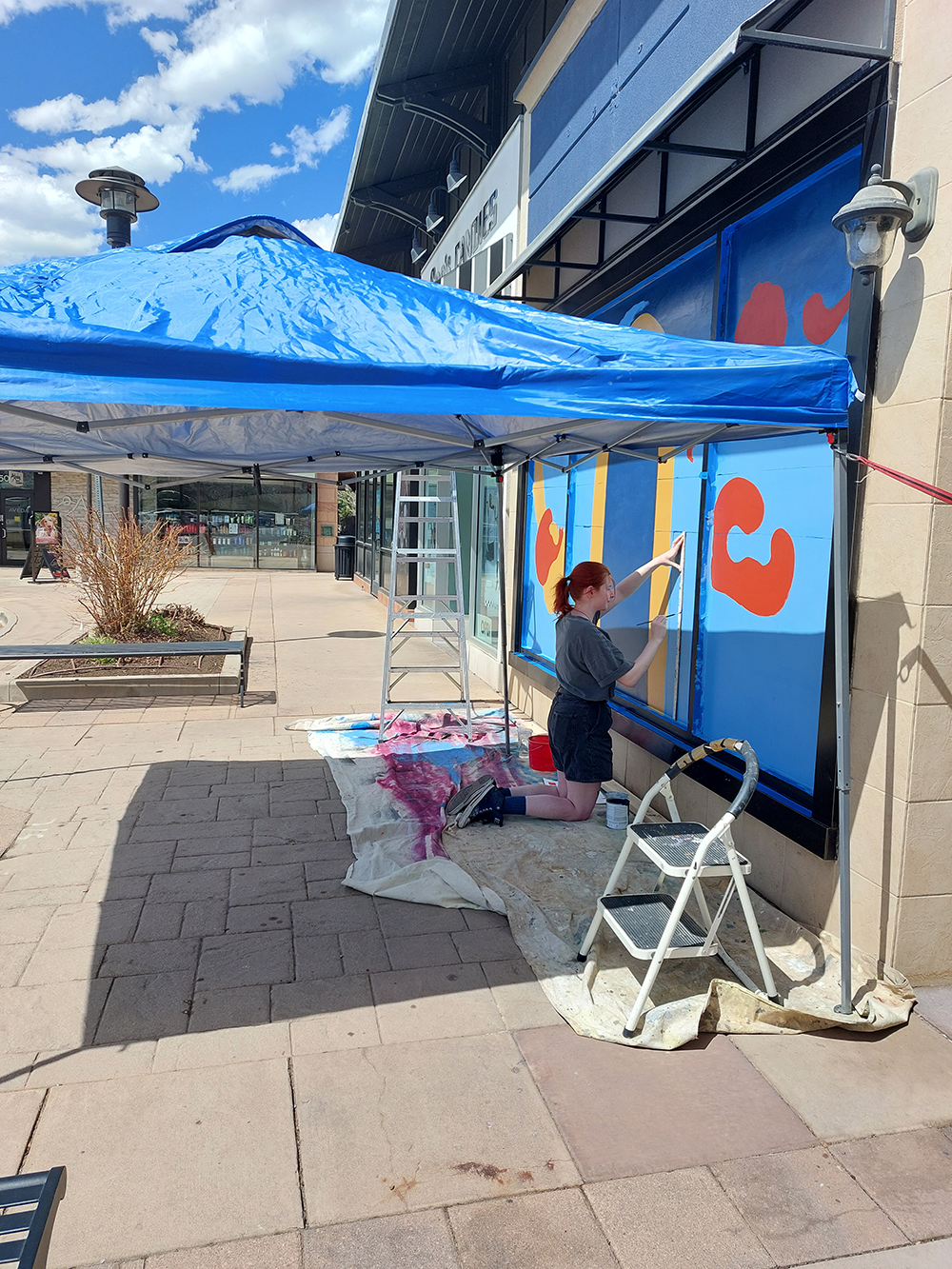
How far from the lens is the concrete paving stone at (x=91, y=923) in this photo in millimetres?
3520

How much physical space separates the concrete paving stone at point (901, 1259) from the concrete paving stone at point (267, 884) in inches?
99.3

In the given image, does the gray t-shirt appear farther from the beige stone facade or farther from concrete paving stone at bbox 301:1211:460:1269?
concrete paving stone at bbox 301:1211:460:1269

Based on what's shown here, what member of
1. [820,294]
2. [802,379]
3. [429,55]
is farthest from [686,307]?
[429,55]

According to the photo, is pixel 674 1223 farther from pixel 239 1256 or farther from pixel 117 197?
pixel 117 197

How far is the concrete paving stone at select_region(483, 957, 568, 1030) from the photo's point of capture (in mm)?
3096

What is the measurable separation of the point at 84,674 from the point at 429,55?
722 centimetres

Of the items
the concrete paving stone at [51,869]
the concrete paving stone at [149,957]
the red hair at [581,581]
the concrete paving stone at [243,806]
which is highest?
the red hair at [581,581]

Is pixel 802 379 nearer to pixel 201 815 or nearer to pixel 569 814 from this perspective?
pixel 569 814

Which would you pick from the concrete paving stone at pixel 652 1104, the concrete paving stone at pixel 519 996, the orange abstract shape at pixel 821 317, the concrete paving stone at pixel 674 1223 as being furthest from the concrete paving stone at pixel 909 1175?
the orange abstract shape at pixel 821 317

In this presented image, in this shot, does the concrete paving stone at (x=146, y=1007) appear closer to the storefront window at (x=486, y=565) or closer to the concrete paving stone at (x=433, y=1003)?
the concrete paving stone at (x=433, y=1003)

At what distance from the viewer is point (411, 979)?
3.31m

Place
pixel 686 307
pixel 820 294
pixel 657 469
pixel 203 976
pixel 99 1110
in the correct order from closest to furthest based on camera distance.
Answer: pixel 99 1110 < pixel 203 976 < pixel 820 294 < pixel 686 307 < pixel 657 469

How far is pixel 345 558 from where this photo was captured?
22125 mm

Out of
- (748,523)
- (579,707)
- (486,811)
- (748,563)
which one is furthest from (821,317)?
(486,811)
